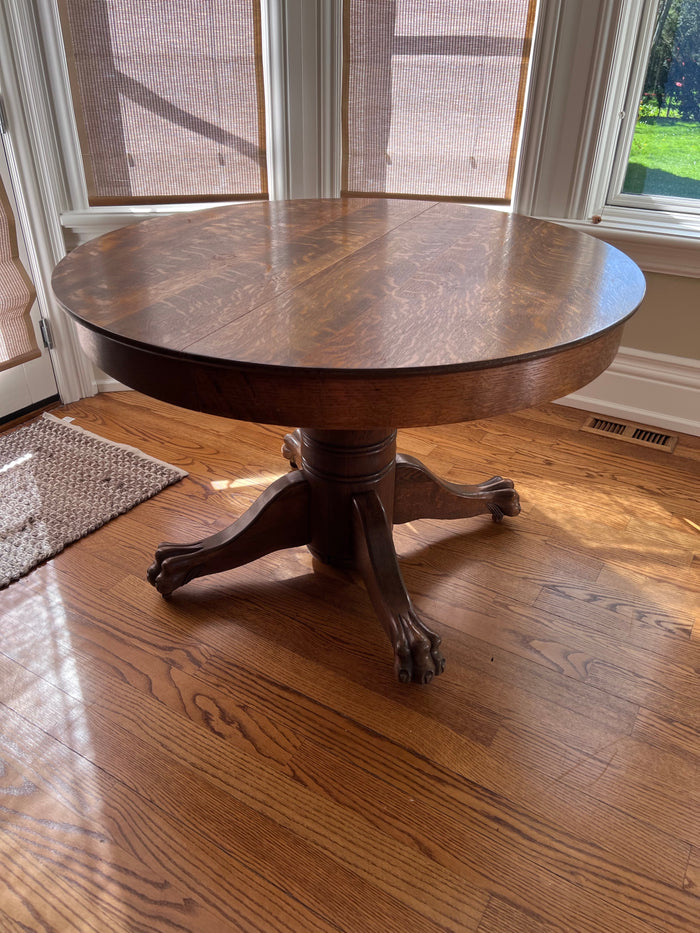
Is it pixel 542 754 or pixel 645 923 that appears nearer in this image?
pixel 645 923

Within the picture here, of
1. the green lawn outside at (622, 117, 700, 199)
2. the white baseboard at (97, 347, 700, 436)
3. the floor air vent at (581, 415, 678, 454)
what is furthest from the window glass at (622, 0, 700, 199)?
the floor air vent at (581, 415, 678, 454)

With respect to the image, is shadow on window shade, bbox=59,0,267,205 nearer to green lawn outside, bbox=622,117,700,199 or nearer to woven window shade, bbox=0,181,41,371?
woven window shade, bbox=0,181,41,371

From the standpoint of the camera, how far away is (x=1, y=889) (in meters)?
0.94

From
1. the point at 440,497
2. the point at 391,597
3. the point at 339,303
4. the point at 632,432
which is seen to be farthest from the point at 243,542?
the point at 632,432

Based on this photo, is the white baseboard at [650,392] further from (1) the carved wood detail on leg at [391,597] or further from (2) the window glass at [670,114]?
(1) the carved wood detail on leg at [391,597]

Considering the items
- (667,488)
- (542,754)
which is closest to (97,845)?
(542,754)

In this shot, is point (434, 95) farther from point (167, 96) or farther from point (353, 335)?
point (353, 335)

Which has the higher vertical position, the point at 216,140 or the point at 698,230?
the point at 216,140

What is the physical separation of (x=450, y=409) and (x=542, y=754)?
0.62 metres

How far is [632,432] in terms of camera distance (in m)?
2.08

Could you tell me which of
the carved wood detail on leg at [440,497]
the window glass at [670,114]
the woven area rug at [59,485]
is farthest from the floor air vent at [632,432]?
the woven area rug at [59,485]

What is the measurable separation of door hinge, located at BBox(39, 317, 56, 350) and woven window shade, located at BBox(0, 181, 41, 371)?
4cm

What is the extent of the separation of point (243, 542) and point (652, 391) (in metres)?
1.35

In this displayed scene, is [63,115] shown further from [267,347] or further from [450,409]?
[450,409]
